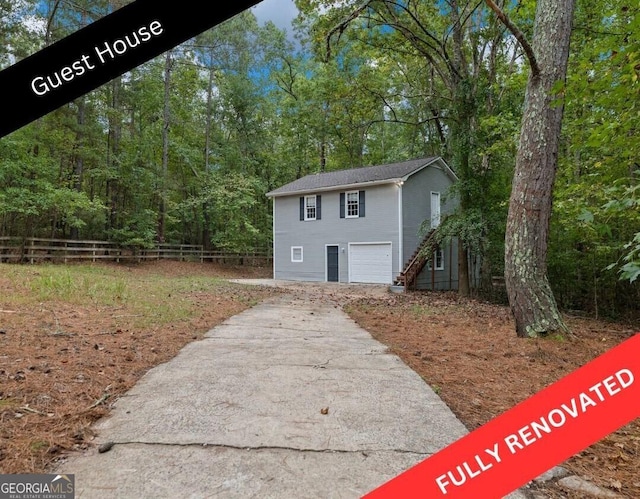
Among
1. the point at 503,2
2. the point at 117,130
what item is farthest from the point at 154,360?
the point at 117,130

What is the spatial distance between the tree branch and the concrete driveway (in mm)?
4035

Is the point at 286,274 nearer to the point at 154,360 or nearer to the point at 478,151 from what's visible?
the point at 478,151

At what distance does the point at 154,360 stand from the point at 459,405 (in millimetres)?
2858

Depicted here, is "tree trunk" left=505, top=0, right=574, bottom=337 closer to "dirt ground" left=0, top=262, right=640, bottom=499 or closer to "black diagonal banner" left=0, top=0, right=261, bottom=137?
"dirt ground" left=0, top=262, right=640, bottom=499

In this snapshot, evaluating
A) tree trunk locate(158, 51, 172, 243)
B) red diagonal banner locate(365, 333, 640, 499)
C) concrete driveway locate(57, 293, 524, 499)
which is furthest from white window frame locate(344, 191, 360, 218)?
red diagonal banner locate(365, 333, 640, 499)

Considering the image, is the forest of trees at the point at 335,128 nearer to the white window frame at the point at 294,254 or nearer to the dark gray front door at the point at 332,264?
the white window frame at the point at 294,254

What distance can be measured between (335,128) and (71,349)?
2139 cm

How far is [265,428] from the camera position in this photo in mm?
2252

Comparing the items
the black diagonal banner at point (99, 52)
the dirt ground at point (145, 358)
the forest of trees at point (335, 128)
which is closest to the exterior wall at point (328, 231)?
the forest of trees at point (335, 128)

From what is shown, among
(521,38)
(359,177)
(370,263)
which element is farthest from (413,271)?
(521,38)

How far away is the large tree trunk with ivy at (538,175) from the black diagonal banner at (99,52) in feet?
15.3

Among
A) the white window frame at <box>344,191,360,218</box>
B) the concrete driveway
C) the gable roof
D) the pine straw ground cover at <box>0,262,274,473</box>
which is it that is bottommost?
the concrete driveway

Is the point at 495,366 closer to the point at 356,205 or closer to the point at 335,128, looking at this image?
the point at 356,205

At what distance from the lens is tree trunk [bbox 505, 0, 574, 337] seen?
497 cm
